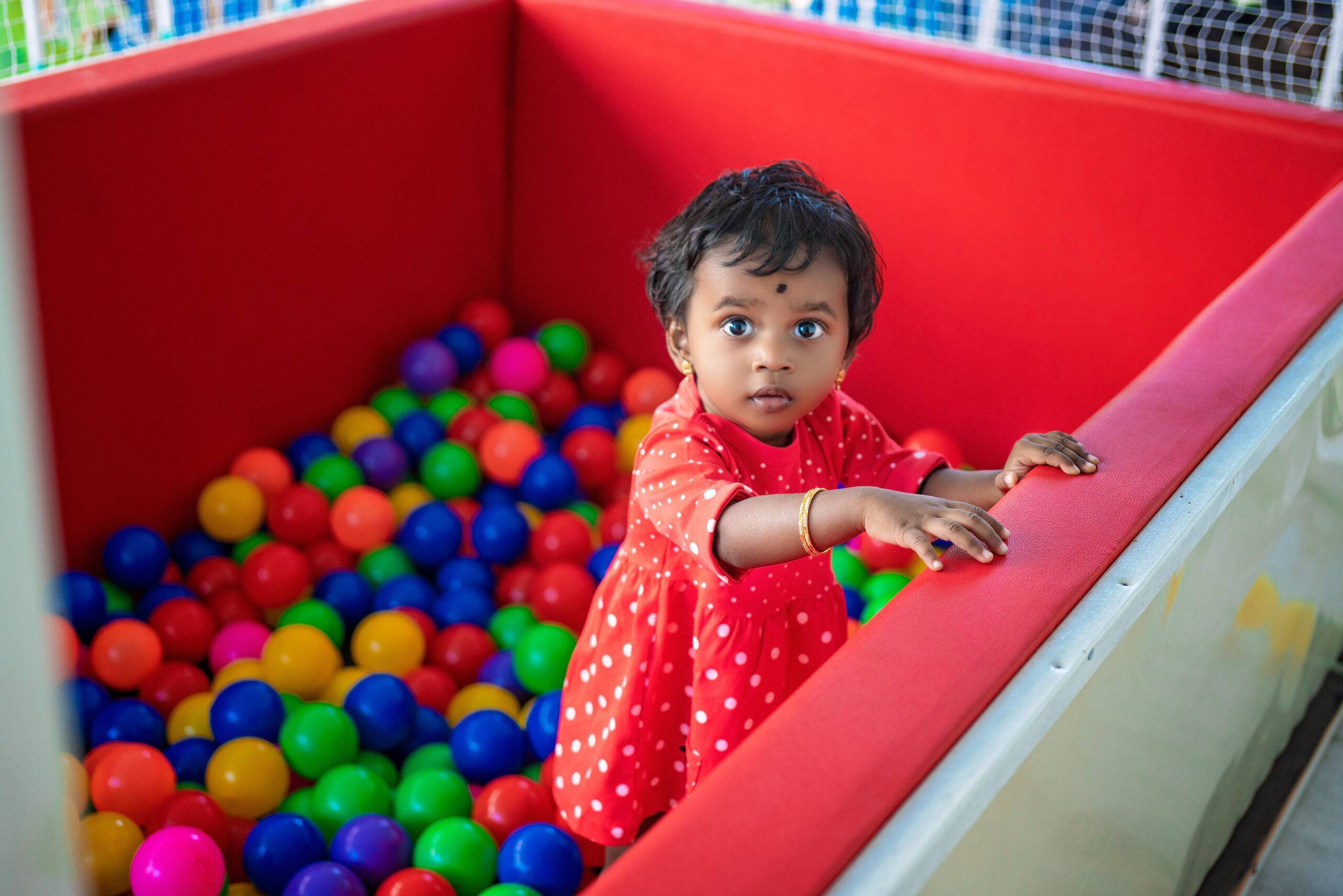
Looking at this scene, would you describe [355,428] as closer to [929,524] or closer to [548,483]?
[548,483]

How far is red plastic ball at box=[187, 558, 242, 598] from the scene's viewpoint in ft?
6.13

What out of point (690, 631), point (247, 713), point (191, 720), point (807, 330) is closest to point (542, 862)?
point (690, 631)

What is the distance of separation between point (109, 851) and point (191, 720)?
0.28 m

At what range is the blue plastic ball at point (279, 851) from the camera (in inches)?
54.1

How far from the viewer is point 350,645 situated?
1.83 m

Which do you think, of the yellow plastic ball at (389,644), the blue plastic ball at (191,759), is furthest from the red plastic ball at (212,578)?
the blue plastic ball at (191,759)

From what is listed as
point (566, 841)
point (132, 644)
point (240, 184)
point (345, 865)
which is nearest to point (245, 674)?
point (132, 644)

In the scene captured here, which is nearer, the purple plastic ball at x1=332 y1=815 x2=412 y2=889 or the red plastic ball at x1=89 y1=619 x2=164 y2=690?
the purple plastic ball at x1=332 y1=815 x2=412 y2=889

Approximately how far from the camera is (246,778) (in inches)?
58.5

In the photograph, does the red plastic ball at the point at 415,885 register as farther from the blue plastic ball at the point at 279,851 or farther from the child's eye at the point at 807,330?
the child's eye at the point at 807,330

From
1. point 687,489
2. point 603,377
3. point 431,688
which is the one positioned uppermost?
point 687,489

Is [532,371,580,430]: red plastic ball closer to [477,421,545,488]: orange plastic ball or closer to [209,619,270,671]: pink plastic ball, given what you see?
[477,421,545,488]: orange plastic ball

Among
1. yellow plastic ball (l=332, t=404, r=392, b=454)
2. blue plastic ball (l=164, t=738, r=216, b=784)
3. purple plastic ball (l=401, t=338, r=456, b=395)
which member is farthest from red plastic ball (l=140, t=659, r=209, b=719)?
purple plastic ball (l=401, t=338, r=456, b=395)

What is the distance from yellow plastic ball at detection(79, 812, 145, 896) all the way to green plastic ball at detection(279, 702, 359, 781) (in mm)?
201
